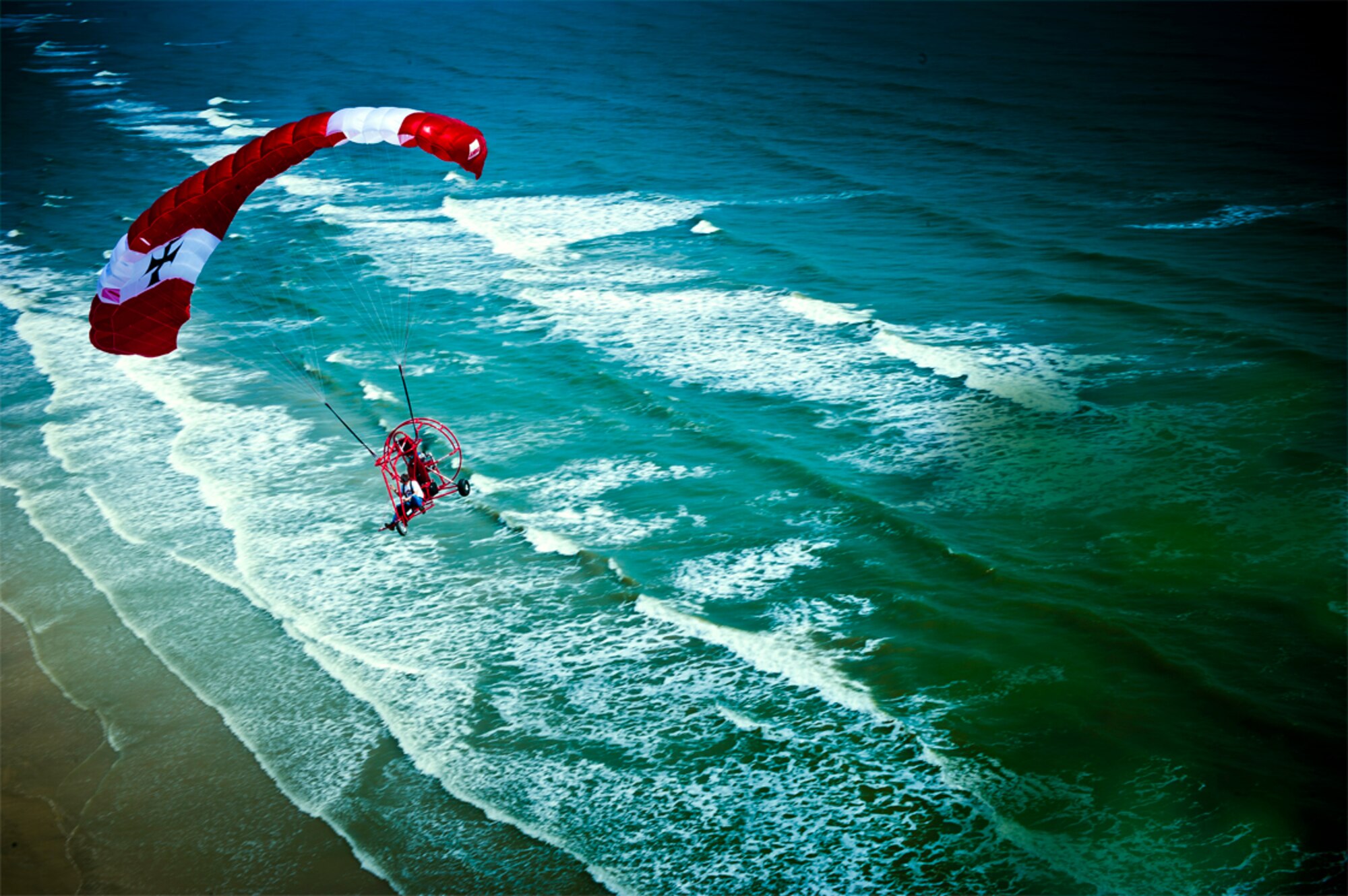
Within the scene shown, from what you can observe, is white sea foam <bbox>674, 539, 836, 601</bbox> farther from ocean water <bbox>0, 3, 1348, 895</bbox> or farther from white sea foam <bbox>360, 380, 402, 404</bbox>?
white sea foam <bbox>360, 380, 402, 404</bbox>

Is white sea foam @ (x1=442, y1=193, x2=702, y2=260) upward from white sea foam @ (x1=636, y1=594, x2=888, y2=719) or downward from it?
upward

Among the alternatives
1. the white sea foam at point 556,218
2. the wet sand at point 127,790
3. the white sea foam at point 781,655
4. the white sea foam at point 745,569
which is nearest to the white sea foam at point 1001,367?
the white sea foam at point 745,569

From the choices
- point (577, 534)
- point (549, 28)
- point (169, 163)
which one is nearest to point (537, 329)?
point (577, 534)

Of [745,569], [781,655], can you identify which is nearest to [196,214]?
[745,569]

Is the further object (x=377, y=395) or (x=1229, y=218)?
(x=1229, y=218)

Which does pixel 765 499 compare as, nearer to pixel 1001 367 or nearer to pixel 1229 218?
pixel 1001 367

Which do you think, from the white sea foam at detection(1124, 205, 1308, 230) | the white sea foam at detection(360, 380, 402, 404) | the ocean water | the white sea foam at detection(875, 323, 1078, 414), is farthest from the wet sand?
the white sea foam at detection(1124, 205, 1308, 230)

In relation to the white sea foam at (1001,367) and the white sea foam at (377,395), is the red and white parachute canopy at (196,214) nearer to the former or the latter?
the white sea foam at (377,395)
